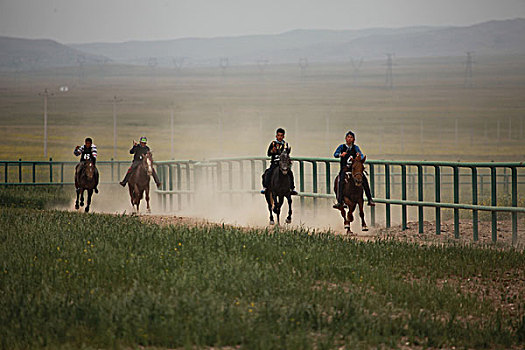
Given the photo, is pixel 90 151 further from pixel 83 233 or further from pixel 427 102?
pixel 427 102

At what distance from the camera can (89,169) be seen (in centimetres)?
2312

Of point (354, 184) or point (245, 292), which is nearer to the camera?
point (245, 292)

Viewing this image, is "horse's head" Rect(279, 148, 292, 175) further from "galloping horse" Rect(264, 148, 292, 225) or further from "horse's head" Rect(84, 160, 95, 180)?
"horse's head" Rect(84, 160, 95, 180)

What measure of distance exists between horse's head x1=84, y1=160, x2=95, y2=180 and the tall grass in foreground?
750 cm

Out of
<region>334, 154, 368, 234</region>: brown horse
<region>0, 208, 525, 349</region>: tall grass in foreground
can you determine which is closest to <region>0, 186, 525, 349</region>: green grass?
<region>0, 208, 525, 349</region>: tall grass in foreground

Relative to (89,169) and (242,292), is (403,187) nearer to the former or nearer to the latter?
(89,169)

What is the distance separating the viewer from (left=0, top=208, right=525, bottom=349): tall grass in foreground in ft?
31.2

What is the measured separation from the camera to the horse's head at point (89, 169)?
23.1m

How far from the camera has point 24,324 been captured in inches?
381

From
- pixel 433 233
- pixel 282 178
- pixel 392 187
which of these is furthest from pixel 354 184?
pixel 392 187

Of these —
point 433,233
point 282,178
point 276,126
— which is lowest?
point 433,233

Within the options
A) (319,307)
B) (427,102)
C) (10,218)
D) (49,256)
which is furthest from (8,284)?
(427,102)

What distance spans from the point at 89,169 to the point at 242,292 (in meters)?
12.8

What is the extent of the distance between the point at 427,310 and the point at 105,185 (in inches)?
1315
